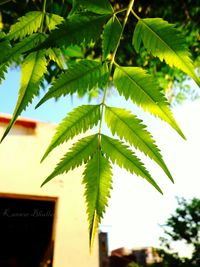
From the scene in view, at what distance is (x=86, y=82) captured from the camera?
0.54 meters

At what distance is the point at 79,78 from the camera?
53 centimetres

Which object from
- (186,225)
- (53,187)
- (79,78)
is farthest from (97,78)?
(186,225)

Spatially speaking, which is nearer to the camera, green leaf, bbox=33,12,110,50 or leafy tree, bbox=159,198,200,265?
green leaf, bbox=33,12,110,50

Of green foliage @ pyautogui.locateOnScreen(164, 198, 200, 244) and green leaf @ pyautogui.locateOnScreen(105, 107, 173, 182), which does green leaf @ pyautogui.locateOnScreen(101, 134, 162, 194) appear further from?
green foliage @ pyautogui.locateOnScreen(164, 198, 200, 244)

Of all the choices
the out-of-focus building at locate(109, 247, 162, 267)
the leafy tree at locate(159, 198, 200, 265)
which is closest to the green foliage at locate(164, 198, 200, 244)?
the leafy tree at locate(159, 198, 200, 265)

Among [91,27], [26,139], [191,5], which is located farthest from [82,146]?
[26,139]

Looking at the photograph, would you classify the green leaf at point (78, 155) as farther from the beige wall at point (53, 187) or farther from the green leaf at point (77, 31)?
the beige wall at point (53, 187)

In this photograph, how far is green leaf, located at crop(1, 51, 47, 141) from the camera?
0.48 metres

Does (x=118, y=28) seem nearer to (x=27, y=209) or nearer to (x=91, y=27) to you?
(x=91, y=27)

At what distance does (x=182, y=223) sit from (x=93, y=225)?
14788 mm

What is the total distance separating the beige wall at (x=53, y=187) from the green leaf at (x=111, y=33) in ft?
12.7

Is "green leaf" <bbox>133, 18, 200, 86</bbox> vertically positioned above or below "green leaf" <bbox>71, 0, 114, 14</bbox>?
below

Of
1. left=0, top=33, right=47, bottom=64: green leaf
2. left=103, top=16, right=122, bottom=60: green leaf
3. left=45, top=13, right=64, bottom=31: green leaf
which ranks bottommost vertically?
left=0, top=33, right=47, bottom=64: green leaf

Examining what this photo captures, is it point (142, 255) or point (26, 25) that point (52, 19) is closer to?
point (26, 25)
